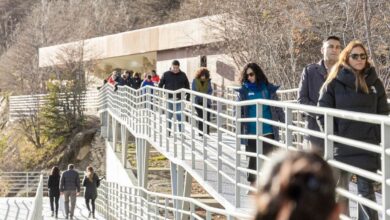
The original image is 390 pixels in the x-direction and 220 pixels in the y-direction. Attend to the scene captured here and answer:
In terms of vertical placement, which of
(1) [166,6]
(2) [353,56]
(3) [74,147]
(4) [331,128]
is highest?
(1) [166,6]

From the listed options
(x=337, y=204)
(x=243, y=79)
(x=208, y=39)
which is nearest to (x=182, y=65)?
(x=208, y=39)

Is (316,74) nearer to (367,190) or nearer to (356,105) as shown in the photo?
(356,105)

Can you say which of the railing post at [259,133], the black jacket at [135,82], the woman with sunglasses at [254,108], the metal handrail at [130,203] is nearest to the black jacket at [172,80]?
the metal handrail at [130,203]

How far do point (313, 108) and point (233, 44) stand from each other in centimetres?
2232

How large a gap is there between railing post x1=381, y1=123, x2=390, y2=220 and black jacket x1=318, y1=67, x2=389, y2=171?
4.74 ft

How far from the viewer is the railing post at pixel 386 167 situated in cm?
508

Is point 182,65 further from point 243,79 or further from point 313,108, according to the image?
point 313,108

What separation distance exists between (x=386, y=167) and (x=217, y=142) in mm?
6107

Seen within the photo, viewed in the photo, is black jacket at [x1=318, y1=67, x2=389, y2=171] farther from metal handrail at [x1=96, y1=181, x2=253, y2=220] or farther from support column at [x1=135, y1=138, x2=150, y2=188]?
support column at [x1=135, y1=138, x2=150, y2=188]

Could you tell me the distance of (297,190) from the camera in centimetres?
195

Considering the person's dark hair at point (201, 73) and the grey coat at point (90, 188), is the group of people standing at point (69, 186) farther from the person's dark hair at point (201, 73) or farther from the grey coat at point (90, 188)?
the person's dark hair at point (201, 73)

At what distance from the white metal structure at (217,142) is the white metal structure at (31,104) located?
75.6 feet

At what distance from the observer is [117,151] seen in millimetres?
34062

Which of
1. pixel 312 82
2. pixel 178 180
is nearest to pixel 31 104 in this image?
pixel 178 180
